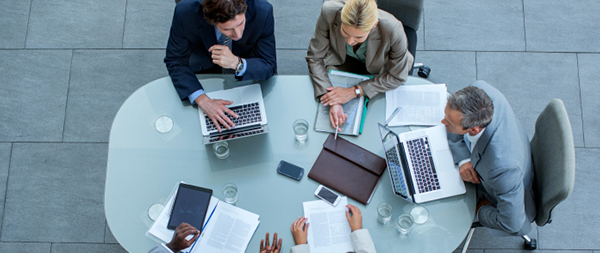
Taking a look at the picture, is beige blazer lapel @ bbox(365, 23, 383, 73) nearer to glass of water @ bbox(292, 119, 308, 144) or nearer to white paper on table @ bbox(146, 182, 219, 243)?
glass of water @ bbox(292, 119, 308, 144)

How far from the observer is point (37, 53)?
3053mm

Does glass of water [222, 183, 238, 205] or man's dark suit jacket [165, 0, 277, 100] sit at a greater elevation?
man's dark suit jacket [165, 0, 277, 100]

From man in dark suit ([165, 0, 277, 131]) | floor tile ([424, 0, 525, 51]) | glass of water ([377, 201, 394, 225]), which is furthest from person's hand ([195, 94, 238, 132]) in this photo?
floor tile ([424, 0, 525, 51])

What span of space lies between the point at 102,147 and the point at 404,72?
80.3 inches

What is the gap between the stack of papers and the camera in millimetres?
1844

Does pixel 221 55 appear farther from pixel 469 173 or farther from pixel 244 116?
pixel 469 173

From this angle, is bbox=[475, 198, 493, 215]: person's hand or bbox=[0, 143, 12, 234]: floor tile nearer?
bbox=[475, 198, 493, 215]: person's hand

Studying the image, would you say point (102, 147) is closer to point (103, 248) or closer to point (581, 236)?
point (103, 248)

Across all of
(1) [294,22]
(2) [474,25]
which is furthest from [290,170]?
(2) [474,25]

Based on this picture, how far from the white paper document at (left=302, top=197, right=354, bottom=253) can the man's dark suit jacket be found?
687mm

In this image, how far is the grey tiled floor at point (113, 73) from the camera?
2.74 meters

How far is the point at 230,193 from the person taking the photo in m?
1.92

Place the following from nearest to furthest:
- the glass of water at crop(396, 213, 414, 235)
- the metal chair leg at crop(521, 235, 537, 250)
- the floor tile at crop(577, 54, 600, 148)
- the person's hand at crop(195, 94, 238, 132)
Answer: the glass of water at crop(396, 213, 414, 235), the person's hand at crop(195, 94, 238, 132), the metal chair leg at crop(521, 235, 537, 250), the floor tile at crop(577, 54, 600, 148)

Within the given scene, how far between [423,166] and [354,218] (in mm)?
388
